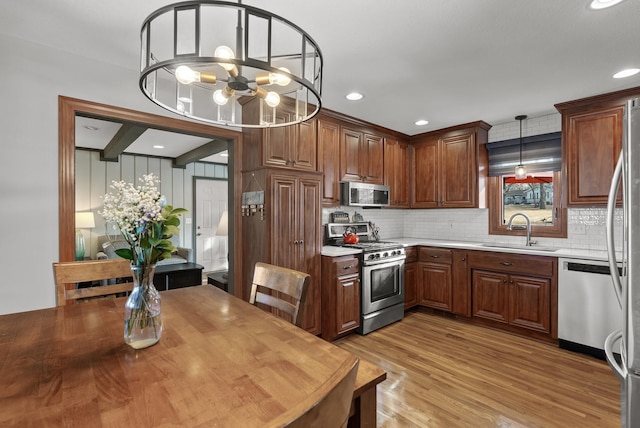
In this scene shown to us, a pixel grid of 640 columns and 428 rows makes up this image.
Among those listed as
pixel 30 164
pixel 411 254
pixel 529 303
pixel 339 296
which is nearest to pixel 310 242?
pixel 339 296

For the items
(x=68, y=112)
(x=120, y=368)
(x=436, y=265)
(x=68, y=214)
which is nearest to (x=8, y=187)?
(x=68, y=214)

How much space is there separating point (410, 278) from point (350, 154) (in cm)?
168

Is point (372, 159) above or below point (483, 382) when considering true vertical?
above

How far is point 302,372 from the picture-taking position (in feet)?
3.01

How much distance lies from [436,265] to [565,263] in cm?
126

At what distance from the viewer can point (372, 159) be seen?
3982 millimetres

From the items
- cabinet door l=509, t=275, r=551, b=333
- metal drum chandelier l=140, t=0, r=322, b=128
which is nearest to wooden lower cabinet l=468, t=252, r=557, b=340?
cabinet door l=509, t=275, r=551, b=333

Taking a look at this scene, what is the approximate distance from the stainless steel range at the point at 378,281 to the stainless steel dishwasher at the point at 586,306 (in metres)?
1.50

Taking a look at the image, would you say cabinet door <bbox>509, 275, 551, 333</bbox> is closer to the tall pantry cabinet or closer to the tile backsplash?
the tile backsplash

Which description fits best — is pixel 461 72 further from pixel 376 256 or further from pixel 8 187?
pixel 8 187

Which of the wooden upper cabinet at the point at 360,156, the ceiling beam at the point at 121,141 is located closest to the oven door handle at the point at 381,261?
the wooden upper cabinet at the point at 360,156

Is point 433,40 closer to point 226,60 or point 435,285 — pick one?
point 226,60

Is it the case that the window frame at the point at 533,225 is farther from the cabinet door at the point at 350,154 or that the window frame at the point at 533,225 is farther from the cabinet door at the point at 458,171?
the cabinet door at the point at 350,154

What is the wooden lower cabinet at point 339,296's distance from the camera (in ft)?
10.1
